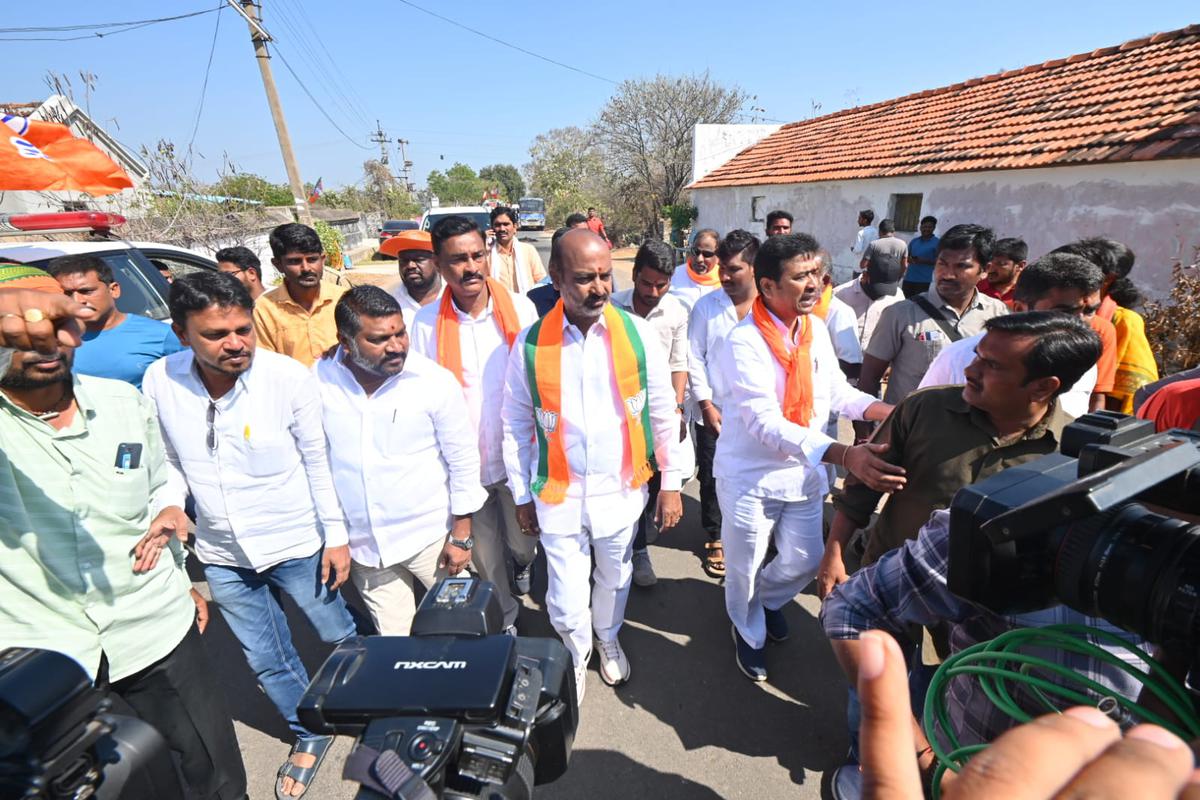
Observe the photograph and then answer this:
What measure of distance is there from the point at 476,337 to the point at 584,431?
2.76 ft

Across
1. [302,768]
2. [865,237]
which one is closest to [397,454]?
[302,768]

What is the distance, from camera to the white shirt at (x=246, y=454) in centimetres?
200

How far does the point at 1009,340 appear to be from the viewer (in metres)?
1.50

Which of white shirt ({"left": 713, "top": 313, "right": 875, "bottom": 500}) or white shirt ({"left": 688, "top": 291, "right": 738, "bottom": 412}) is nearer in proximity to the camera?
white shirt ({"left": 713, "top": 313, "right": 875, "bottom": 500})

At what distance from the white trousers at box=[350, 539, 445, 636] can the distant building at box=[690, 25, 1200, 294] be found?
750 centimetres

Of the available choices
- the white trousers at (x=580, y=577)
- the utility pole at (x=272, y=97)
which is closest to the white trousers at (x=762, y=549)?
the white trousers at (x=580, y=577)

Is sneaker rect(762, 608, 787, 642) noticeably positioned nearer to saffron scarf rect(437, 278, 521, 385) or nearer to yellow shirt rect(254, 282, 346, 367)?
saffron scarf rect(437, 278, 521, 385)

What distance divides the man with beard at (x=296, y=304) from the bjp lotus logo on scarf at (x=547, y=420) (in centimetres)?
163

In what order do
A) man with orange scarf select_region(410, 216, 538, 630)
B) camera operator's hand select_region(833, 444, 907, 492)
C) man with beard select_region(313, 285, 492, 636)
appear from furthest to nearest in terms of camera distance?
man with orange scarf select_region(410, 216, 538, 630), man with beard select_region(313, 285, 492, 636), camera operator's hand select_region(833, 444, 907, 492)

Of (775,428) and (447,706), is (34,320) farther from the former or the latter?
(775,428)

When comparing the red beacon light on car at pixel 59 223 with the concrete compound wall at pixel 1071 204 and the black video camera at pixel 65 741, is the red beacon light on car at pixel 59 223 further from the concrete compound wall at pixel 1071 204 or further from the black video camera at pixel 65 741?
the concrete compound wall at pixel 1071 204

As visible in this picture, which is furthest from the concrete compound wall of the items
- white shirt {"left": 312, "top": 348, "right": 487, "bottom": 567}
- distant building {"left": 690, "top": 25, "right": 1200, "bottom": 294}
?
white shirt {"left": 312, "top": 348, "right": 487, "bottom": 567}

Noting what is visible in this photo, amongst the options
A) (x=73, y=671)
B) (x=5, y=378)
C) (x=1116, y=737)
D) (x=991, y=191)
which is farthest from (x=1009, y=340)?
(x=991, y=191)

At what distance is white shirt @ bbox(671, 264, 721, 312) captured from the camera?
15.0ft
